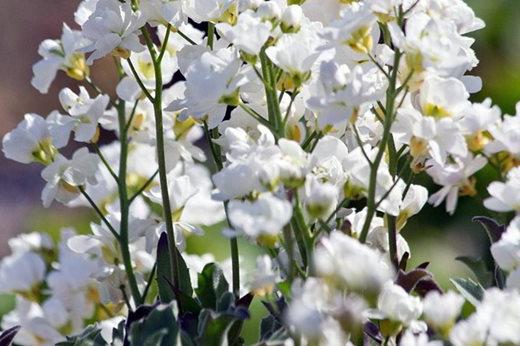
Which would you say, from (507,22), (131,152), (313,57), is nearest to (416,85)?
(313,57)

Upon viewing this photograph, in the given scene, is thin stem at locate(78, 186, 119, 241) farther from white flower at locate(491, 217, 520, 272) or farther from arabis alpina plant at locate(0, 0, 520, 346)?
white flower at locate(491, 217, 520, 272)

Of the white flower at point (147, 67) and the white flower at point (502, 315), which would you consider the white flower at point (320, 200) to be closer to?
the white flower at point (502, 315)

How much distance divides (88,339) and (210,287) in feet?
0.32

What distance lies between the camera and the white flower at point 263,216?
66 centimetres

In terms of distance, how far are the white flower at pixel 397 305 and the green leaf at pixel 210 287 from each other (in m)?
0.18

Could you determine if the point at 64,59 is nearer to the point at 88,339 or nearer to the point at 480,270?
the point at 88,339

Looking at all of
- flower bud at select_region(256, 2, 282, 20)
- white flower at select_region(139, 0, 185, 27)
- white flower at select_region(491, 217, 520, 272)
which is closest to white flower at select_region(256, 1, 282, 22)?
flower bud at select_region(256, 2, 282, 20)

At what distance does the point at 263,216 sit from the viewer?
0.67 metres

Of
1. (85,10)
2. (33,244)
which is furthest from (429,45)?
(33,244)

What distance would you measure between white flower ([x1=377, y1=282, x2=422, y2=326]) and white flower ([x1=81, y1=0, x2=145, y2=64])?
0.30 meters

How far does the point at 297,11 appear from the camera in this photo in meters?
0.83

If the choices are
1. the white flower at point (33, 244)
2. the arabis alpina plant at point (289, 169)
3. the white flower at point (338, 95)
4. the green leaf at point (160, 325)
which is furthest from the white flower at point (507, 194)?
the white flower at point (33, 244)

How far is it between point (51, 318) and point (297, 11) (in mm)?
318

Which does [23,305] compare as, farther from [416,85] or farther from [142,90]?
[416,85]
